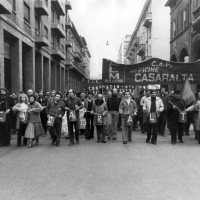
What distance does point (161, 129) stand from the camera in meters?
12.7

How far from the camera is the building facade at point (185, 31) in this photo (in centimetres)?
2253

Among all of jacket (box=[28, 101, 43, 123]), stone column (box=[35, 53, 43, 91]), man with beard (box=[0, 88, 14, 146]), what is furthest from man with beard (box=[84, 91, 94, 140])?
stone column (box=[35, 53, 43, 91])

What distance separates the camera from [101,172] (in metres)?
6.29

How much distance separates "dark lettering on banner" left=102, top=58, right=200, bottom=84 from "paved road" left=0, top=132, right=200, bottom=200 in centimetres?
323

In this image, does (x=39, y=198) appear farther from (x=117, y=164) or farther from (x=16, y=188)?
(x=117, y=164)

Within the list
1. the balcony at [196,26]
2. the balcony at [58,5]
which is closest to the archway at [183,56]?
the balcony at [196,26]

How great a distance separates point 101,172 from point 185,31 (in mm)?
21415

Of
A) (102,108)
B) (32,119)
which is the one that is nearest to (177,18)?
(102,108)

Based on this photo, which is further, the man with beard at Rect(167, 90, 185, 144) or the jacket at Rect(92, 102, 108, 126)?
the jacket at Rect(92, 102, 108, 126)

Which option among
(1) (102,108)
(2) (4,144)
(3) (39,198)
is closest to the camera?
(3) (39,198)

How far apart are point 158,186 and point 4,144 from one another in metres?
5.89

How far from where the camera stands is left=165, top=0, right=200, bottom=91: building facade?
22531mm

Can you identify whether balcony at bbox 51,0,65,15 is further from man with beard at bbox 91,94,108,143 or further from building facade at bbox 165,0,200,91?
man with beard at bbox 91,94,108,143

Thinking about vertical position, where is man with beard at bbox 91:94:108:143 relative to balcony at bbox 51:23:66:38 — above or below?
below
